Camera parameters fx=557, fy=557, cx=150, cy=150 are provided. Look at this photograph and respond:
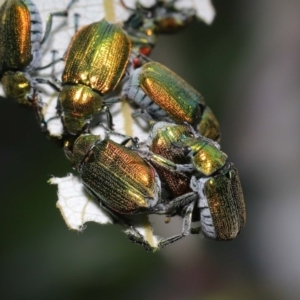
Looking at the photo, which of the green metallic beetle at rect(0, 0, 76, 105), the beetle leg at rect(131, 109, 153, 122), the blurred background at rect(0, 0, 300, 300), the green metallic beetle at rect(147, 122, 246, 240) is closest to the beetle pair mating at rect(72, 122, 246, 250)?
the green metallic beetle at rect(147, 122, 246, 240)

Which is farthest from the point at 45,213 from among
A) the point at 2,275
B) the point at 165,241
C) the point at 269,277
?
the point at 269,277

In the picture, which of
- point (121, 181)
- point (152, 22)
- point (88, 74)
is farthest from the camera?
point (152, 22)

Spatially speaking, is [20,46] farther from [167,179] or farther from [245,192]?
[245,192]

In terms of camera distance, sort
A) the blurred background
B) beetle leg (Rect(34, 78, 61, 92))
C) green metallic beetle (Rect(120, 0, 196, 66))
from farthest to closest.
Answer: the blurred background, green metallic beetle (Rect(120, 0, 196, 66)), beetle leg (Rect(34, 78, 61, 92))

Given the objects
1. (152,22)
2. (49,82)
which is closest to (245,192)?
(152,22)

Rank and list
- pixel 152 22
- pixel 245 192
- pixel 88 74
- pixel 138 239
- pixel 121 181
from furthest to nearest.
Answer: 1. pixel 245 192
2. pixel 152 22
3. pixel 88 74
4. pixel 138 239
5. pixel 121 181

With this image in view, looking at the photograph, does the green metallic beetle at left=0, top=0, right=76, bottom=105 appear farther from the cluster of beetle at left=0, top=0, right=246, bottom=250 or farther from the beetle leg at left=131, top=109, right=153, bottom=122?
the beetle leg at left=131, top=109, right=153, bottom=122

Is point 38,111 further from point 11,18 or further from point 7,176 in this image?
point 7,176

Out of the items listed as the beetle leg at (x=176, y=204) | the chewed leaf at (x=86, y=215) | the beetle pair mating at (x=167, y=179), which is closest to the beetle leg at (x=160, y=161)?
the beetle pair mating at (x=167, y=179)
